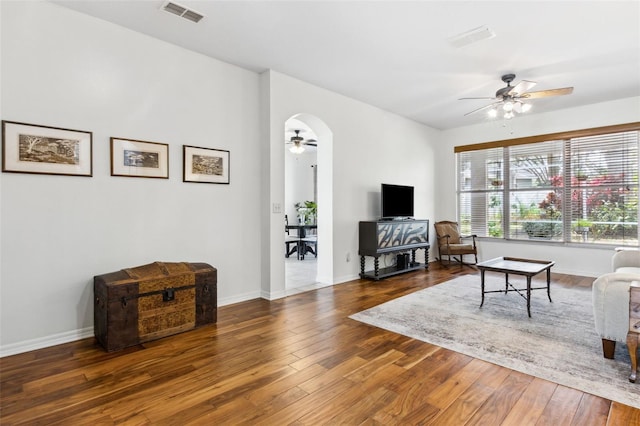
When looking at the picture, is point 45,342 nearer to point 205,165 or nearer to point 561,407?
point 205,165

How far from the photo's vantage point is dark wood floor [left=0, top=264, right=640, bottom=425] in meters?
1.83

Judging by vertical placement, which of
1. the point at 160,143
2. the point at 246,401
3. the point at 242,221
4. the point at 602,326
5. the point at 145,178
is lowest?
the point at 246,401

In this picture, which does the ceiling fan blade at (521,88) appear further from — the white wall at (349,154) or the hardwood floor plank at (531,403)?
the hardwood floor plank at (531,403)

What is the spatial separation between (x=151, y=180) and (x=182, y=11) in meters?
1.57

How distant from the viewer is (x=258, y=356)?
8.42ft

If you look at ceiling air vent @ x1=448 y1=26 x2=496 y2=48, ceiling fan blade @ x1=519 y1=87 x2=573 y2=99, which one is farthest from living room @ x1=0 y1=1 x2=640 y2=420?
ceiling fan blade @ x1=519 y1=87 x2=573 y2=99

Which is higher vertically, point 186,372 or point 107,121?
point 107,121

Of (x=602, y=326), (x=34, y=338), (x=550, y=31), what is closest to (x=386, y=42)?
(x=550, y=31)

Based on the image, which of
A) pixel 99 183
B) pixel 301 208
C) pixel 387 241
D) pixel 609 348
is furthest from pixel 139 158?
pixel 301 208

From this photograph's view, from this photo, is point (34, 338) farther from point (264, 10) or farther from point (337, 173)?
point (337, 173)

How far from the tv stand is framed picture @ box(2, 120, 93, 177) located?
3.63 m

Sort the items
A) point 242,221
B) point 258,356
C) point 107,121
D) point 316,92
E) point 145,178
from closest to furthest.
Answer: point 258,356, point 107,121, point 145,178, point 242,221, point 316,92

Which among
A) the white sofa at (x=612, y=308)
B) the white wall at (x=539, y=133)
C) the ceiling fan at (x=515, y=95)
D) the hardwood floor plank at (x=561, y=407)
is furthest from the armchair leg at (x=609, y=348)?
the white wall at (x=539, y=133)

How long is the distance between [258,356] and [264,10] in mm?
2841
